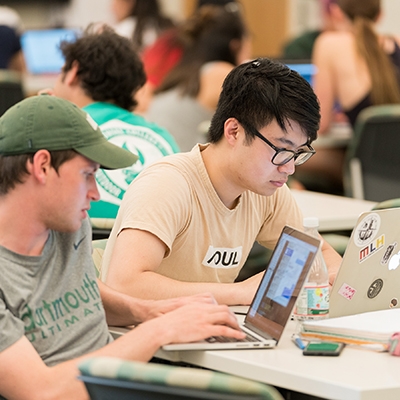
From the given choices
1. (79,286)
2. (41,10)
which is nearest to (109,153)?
(79,286)

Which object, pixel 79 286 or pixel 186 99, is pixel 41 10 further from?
pixel 79 286

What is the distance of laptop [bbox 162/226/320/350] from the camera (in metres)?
1.79

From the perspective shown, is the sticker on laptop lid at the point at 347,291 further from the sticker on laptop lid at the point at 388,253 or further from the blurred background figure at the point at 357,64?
the blurred background figure at the point at 357,64

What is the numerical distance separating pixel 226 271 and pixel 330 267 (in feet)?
0.96

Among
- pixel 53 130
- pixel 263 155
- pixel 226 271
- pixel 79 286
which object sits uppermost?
pixel 53 130

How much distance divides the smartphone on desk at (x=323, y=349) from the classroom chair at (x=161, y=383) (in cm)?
46

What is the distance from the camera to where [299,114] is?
2156mm

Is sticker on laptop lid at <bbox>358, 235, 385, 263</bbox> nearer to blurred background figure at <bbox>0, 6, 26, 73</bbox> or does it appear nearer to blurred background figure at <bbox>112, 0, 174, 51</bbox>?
blurred background figure at <bbox>112, 0, 174, 51</bbox>

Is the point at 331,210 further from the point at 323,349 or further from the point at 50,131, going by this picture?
the point at 50,131

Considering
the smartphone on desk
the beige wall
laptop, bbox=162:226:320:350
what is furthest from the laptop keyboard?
the beige wall

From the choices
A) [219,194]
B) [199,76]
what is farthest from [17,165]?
[199,76]

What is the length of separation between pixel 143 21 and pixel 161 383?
204 inches

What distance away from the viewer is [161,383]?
1.25m

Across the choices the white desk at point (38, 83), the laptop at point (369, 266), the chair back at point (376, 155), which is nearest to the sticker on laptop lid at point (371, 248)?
the laptop at point (369, 266)
